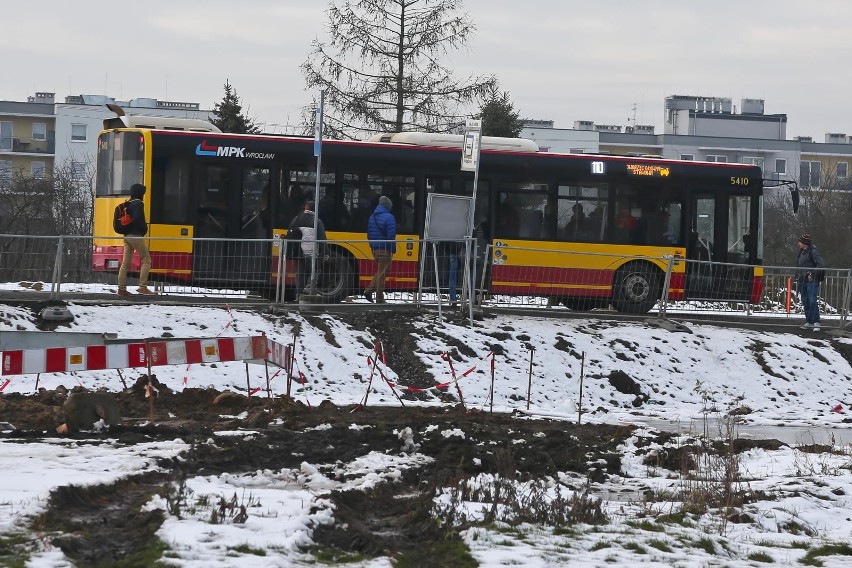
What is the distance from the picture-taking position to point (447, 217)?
22.1 m

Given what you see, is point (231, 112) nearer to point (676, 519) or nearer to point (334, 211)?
point (334, 211)

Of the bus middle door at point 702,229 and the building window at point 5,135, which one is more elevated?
the building window at point 5,135

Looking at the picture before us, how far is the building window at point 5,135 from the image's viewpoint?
9375cm

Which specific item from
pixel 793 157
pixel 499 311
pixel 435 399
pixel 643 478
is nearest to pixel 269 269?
pixel 499 311

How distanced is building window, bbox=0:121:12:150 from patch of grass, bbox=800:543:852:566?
91.0m

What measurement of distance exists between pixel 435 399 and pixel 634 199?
9.53 m

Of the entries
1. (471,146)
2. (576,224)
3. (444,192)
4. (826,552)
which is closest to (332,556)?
(826,552)

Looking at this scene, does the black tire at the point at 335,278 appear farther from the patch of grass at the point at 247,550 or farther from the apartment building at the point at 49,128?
the apartment building at the point at 49,128

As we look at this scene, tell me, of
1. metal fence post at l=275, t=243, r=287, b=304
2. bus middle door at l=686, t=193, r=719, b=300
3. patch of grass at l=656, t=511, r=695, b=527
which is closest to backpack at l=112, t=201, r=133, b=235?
metal fence post at l=275, t=243, r=287, b=304

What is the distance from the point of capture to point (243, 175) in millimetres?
23828

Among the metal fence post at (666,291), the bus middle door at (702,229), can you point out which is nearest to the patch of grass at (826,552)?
the metal fence post at (666,291)

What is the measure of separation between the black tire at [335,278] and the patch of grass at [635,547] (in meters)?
14.0

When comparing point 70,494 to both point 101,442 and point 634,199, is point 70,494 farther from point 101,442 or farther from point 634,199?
point 634,199

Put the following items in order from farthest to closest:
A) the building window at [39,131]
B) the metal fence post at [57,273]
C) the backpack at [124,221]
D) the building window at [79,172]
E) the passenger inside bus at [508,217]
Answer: the building window at [39,131] → the building window at [79,172] → the passenger inside bus at [508,217] → the backpack at [124,221] → the metal fence post at [57,273]
